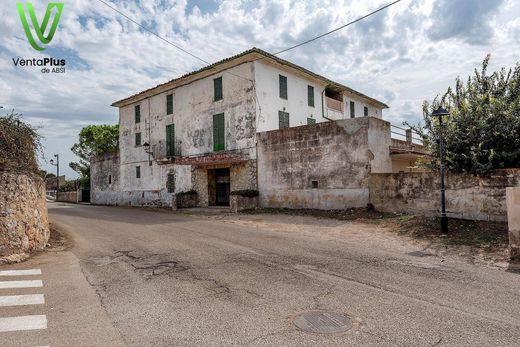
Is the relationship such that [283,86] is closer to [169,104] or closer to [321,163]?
[321,163]

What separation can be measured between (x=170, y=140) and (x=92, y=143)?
63.6 feet

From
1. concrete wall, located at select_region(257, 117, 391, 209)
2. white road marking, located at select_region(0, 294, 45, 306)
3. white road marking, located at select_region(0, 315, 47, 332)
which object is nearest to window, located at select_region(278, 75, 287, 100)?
concrete wall, located at select_region(257, 117, 391, 209)

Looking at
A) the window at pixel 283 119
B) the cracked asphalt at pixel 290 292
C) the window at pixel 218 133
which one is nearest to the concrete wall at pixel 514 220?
the cracked asphalt at pixel 290 292

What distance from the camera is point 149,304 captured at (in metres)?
4.90

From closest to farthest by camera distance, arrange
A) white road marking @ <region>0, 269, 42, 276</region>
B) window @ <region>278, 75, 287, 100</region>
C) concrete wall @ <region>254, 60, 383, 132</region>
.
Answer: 1. white road marking @ <region>0, 269, 42, 276</region>
2. concrete wall @ <region>254, 60, 383, 132</region>
3. window @ <region>278, 75, 287, 100</region>

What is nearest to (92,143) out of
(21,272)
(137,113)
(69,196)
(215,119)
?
(69,196)

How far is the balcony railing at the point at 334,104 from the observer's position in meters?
24.9

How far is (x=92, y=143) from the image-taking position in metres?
39.7

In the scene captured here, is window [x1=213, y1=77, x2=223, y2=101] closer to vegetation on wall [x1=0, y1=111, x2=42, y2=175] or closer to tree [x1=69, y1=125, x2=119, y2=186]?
vegetation on wall [x1=0, y1=111, x2=42, y2=175]

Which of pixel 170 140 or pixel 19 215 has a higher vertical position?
pixel 170 140

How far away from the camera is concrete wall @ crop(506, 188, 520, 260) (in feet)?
24.1

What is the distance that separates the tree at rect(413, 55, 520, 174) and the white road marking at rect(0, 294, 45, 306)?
11.8m

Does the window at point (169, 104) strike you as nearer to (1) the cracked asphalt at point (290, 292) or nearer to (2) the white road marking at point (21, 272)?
(1) the cracked asphalt at point (290, 292)

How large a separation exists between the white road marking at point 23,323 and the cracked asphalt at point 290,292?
745 millimetres
